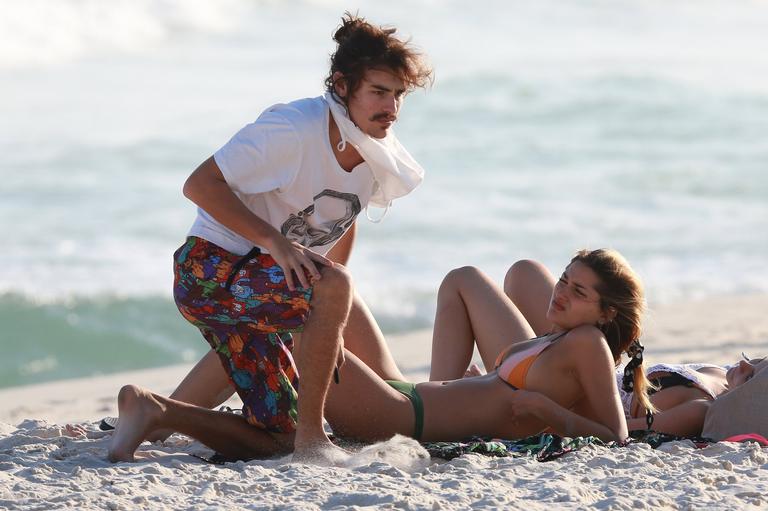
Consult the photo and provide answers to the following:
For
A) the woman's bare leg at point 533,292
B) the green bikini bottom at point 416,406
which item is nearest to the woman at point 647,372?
the woman's bare leg at point 533,292

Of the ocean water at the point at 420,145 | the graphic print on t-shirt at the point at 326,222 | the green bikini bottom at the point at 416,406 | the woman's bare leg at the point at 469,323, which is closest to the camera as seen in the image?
the graphic print on t-shirt at the point at 326,222

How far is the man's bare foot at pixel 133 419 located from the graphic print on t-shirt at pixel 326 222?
0.70 metres

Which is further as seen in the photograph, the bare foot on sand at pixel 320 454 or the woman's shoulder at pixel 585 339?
the woman's shoulder at pixel 585 339

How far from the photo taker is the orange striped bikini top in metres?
3.84

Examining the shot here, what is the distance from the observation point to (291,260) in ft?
11.1

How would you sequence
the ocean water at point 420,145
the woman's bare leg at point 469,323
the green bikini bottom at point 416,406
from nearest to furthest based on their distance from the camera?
the green bikini bottom at point 416,406 → the woman's bare leg at point 469,323 → the ocean water at point 420,145

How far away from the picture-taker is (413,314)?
9711 mm

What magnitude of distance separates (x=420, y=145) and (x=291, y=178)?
14.2m

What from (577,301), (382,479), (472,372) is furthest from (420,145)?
(382,479)

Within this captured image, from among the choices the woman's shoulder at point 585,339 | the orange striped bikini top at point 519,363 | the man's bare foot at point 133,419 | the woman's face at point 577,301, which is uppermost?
the woman's face at point 577,301

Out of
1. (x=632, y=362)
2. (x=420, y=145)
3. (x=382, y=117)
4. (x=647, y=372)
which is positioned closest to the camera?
(x=382, y=117)

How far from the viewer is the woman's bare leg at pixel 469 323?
4.35 meters

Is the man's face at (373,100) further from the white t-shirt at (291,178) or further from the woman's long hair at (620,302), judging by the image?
the woman's long hair at (620,302)

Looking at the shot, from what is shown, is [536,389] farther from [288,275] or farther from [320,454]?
[288,275]
